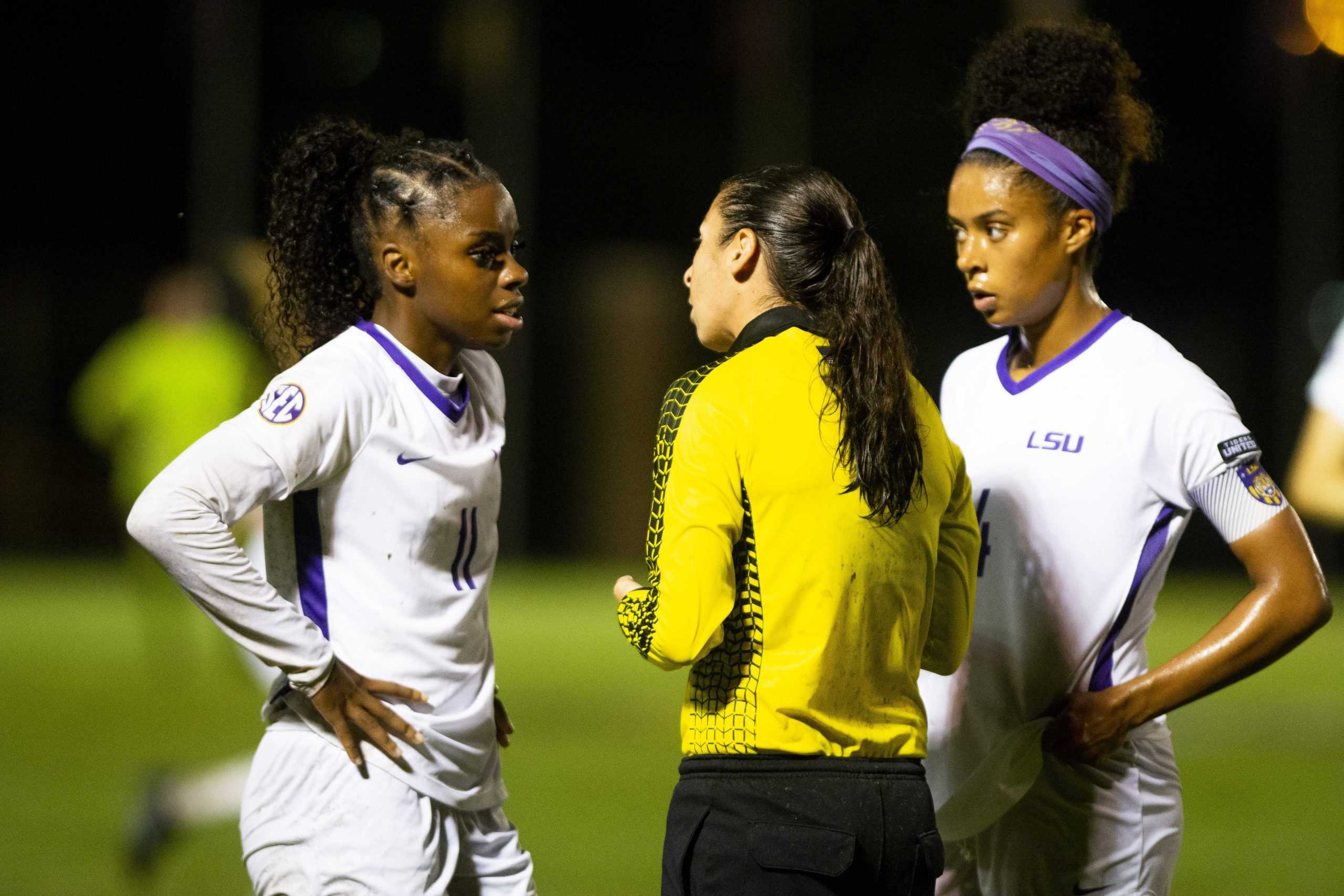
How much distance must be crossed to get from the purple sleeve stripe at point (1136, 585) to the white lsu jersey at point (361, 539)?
1.17m

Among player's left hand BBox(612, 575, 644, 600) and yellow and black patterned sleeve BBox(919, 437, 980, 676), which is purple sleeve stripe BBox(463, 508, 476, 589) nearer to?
player's left hand BBox(612, 575, 644, 600)

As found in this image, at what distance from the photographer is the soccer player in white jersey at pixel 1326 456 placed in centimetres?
386

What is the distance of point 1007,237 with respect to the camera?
3.03 meters

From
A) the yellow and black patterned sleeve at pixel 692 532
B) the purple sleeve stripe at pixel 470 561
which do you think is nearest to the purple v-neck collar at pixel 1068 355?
the yellow and black patterned sleeve at pixel 692 532

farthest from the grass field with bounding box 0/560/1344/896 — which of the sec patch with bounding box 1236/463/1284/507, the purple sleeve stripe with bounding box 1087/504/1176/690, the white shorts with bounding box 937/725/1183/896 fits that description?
the sec patch with bounding box 1236/463/1284/507

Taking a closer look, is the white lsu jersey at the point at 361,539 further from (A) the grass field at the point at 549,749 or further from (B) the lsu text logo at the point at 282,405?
(A) the grass field at the point at 549,749

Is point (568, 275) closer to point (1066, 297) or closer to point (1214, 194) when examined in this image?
point (1214, 194)

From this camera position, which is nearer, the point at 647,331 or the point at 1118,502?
the point at 1118,502

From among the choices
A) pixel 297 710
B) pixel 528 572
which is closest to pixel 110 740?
pixel 297 710

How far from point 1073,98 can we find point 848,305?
91cm

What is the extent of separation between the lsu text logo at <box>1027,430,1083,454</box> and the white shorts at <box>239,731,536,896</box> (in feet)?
4.34

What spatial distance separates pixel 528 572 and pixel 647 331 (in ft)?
10.7

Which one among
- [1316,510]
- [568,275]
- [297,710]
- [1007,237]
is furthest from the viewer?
[568,275]

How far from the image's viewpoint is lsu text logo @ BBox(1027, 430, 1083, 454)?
2959 millimetres
